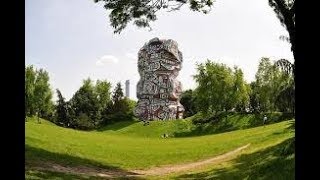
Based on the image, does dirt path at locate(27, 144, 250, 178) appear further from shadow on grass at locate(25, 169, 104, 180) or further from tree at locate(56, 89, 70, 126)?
tree at locate(56, 89, 70, 126)

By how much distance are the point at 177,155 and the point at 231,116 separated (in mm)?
40859

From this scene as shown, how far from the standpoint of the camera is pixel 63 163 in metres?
22.5

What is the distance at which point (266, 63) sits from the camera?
80.8 m

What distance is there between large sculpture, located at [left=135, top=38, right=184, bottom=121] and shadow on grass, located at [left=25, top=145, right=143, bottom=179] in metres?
58.4

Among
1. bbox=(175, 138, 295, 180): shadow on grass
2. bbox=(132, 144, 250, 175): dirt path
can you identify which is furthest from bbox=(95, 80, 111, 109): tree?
bbox=(175, 138, 295, 180): shadow on grass

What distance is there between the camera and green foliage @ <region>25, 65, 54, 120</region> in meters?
84.9

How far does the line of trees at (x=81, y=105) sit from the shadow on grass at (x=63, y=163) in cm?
6204

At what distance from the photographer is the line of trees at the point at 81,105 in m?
88.3

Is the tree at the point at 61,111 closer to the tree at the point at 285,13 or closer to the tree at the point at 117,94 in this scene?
the tree at the point at 117,94

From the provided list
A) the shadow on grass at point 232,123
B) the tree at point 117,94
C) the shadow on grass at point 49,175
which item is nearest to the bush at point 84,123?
the tree at point 117,94

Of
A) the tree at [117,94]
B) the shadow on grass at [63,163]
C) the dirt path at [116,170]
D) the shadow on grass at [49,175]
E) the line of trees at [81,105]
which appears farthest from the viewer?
the tree at [117,94]

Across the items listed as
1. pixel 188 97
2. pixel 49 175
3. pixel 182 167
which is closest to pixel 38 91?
pixel 188 97
